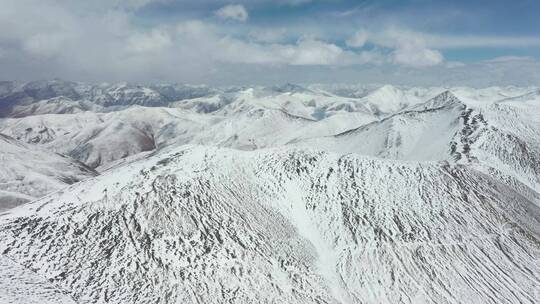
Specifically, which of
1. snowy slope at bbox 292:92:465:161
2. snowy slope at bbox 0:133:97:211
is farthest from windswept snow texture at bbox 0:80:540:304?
snowy slope at bbox 0:133:97:211

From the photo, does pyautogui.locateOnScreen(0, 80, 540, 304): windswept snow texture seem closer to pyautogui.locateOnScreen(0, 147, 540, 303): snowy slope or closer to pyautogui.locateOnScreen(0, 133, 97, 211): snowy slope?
pyautogui.locateOnScreen(0, 147, 540, 303): snowy slope

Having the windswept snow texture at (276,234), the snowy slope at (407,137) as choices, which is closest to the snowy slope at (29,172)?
the windswept snow texture at (276,234)

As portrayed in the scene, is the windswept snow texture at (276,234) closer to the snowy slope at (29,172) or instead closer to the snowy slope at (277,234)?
the snowy slope at (277,234)

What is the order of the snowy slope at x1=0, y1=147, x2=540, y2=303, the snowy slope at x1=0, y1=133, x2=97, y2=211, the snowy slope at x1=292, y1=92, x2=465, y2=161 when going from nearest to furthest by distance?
the snowy slope at x1=0, y1=147, x2=540, y2=303 → the snowy slope at x1=0, y1=133, x2=97, y2=211 → the snowy slope at x1=292, y1=92, x2=465, y2=161

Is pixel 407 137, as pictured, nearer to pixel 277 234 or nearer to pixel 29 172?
pixel 277 234

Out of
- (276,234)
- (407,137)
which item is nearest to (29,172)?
(276,234)

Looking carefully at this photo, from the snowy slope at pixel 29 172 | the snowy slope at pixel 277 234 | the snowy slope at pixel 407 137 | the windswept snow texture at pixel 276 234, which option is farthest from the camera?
the snowy slope at pixel 407 137
